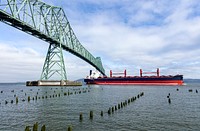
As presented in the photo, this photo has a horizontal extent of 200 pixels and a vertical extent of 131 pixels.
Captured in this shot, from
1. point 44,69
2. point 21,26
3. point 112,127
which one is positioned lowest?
point 112,127

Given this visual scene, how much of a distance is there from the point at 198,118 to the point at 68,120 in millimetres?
14894

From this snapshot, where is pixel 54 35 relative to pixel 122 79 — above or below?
above

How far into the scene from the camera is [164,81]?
122500 mm

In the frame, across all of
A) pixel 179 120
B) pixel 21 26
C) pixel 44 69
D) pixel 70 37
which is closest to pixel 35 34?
pixel 21 26

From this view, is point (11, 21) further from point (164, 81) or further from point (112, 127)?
point (164, 81)

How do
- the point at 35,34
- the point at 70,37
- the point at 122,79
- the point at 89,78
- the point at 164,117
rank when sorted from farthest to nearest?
the point at 89,78, the point at 122,79, the point at 70,37, the point at 35,34, the point at 164,117

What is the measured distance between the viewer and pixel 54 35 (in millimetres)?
102312

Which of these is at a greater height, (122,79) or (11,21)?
(11,21)

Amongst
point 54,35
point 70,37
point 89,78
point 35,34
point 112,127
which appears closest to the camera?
point 112,127

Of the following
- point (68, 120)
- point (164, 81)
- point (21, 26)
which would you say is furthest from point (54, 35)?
point (68, 120)

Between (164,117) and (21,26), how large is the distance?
57.8m

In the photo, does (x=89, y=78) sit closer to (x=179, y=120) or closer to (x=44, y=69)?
(x=44, y=69)

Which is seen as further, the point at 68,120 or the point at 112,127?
the point at 68,120

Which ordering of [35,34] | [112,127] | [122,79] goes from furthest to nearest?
[122,79], [35,34], [112,127]
